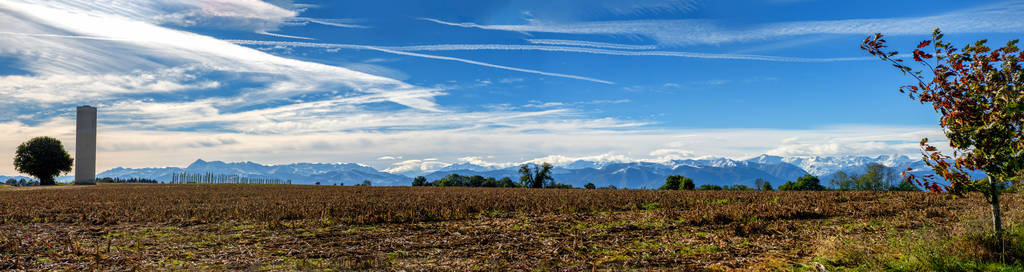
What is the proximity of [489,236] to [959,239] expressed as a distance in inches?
461

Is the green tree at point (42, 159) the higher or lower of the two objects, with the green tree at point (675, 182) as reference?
higher

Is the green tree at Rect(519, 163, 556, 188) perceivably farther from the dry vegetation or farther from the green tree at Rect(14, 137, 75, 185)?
the green tree at Rect(14, 137, 75, 185)

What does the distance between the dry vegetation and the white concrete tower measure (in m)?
105

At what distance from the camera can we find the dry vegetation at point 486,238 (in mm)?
12055

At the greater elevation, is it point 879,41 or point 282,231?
point 879,41

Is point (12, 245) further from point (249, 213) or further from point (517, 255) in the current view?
point (517, 255)

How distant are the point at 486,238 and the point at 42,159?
13156 cm

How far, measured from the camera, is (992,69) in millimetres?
9633

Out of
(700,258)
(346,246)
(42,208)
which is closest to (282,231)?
(346,246)

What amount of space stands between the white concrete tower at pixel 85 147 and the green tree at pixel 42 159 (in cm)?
391

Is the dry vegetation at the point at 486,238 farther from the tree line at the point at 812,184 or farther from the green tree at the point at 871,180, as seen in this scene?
the green tree at the point at 871,180

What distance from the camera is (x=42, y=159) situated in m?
104

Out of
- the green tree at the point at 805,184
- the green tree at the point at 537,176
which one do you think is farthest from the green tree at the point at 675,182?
the green tree at the point at 537,176

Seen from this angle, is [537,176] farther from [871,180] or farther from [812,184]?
[871,180]
